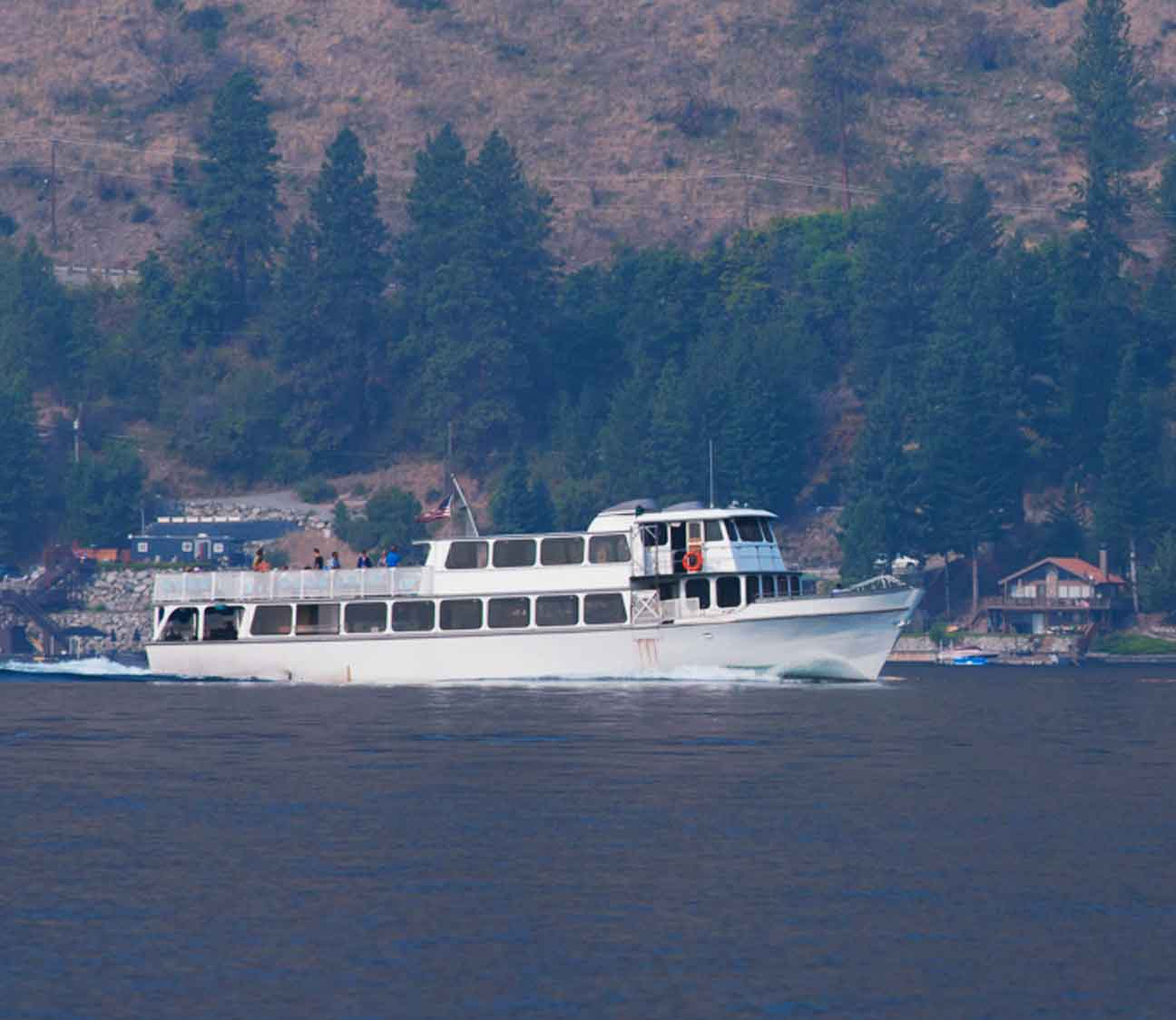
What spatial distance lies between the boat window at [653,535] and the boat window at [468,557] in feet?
18.3

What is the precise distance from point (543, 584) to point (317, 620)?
894 centimetres

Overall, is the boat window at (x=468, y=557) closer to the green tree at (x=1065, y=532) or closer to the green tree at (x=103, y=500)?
the green tree at (x=1065, y=532)

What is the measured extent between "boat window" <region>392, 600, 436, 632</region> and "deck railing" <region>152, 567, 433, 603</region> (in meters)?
0.46

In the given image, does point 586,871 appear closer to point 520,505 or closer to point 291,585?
point 291,585

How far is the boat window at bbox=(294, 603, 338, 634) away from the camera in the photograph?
83.1 meters

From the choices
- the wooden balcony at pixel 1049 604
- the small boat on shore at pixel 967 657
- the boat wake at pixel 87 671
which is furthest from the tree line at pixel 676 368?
the boat wake at pixel 87 671

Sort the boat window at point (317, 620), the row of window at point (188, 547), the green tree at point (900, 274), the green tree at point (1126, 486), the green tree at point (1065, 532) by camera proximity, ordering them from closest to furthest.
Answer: the boat window at point (317, 620)
the green tree at point (1126, 486)
the green tree at point (1065, 532)
the row of window at point (188, 547)
the green tree at point (900, 274)

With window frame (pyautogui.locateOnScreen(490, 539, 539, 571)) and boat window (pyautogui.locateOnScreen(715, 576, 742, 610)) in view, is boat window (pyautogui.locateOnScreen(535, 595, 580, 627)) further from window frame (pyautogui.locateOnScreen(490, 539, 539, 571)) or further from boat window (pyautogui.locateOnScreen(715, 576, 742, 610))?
boat window (pyautogui.locateOnScreen(715, 576, 742, 610))

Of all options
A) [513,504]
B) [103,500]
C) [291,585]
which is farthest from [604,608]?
[103,500]

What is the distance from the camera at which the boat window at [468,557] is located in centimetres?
8088

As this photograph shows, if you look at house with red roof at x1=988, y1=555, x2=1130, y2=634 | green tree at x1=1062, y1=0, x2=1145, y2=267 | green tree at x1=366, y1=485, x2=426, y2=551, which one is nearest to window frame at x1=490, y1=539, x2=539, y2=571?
house with red roof at x1=988, y1=555, x2=1130, y2=634

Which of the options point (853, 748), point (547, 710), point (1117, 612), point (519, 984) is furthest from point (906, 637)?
point (519, 984)

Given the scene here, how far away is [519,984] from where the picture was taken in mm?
27000

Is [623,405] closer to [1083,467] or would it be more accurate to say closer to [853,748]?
[1083,467]
